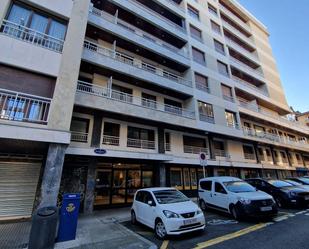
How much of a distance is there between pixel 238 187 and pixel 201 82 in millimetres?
12232

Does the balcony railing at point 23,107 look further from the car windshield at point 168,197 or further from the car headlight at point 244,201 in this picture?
the car headlight at point 244,201

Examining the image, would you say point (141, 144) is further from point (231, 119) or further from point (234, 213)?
point (231, 119)

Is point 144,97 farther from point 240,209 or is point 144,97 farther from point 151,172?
point 240,209

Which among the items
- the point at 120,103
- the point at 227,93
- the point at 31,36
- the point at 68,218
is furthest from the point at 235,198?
the point at 227,93

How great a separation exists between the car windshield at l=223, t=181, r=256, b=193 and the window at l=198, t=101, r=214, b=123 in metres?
7.99

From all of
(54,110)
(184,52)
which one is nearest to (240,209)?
(54,110)

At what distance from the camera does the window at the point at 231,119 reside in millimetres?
19094

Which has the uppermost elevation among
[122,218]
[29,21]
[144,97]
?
[29,21]

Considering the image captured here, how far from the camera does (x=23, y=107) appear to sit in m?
8.04

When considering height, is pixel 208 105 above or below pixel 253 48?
below

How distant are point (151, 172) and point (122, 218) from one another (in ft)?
17.6

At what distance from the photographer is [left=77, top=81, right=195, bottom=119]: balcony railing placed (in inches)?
495

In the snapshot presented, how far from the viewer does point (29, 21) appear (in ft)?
30.8

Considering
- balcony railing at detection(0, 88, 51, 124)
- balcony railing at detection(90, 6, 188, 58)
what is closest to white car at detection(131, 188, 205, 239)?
balcony railing at detection(0, 88, 51, 124)
